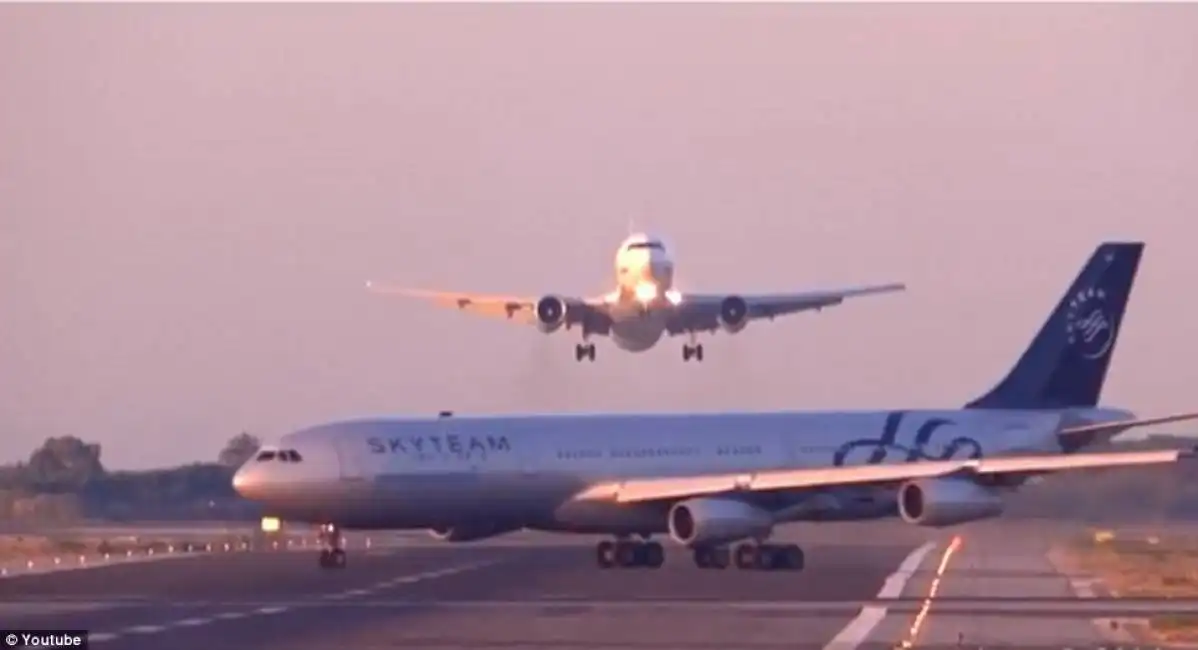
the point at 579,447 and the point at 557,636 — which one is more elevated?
the point at 579,447

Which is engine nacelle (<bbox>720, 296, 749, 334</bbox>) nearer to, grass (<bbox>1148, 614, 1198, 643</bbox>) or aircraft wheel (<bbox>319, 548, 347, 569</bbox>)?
aircraft wheel (<bbox>319, 548, 347, 569</bbox>)

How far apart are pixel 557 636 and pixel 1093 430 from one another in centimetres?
3564

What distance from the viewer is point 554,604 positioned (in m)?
41.7

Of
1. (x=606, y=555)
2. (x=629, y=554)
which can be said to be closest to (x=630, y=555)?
(x=629, y=554)

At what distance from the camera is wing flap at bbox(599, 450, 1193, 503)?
57062 mm

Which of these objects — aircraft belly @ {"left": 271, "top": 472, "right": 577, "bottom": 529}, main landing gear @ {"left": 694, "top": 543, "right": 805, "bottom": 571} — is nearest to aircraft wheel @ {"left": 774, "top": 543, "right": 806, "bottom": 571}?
main landing gear @ {"left": 694, "top": 543, "right": 805, "bottom": 571}

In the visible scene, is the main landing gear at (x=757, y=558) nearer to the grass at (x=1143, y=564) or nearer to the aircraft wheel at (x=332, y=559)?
the grass at (x=1143, y=564)

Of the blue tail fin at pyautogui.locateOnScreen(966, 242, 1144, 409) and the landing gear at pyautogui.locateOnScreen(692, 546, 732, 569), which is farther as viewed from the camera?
the blue tail fin at pyautogui.locateOnScreen(966, 242, 1144, 409)

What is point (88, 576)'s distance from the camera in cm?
5388

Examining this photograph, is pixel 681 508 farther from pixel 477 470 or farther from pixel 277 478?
pixel 277 478

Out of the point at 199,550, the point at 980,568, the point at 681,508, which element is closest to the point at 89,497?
the point at 199,550

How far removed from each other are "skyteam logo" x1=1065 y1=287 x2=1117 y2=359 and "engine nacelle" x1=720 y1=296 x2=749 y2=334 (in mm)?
8579

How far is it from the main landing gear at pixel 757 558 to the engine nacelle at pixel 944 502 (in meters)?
2.77

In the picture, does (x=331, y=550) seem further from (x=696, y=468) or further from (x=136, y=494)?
(x=136, y=494)
